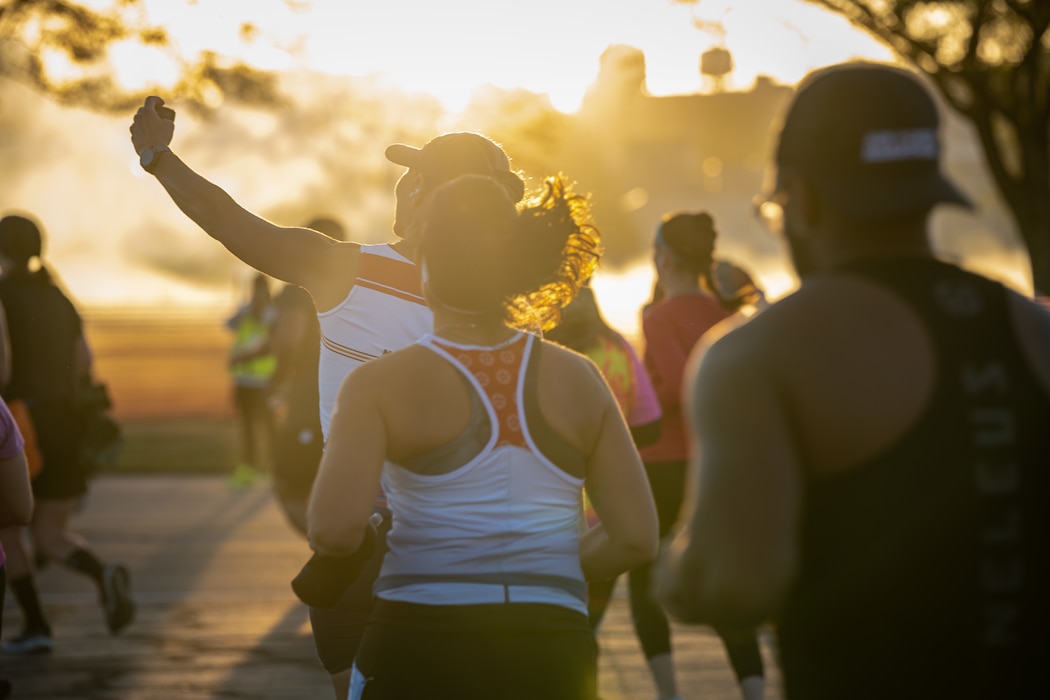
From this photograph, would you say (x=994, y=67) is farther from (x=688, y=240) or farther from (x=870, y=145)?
(x=870, y=145)

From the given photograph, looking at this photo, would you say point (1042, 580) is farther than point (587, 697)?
No

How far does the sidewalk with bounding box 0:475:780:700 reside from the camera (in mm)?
6645

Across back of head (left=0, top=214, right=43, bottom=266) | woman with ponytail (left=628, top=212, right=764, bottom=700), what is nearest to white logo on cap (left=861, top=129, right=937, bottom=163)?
woman with ponytail (left=628, top=212, right=764, bottom=700)

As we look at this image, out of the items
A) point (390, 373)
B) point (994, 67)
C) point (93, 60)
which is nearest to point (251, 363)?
point (93, 60)

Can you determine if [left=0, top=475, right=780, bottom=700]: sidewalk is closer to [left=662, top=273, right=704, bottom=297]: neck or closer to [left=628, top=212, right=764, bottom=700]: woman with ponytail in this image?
[left=628, top=212, right=764, bottom=700]: woman with ponytail

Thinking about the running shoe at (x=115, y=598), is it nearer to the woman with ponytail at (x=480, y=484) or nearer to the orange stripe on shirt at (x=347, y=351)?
the orange stripe on shirt at (x=347, y=351)

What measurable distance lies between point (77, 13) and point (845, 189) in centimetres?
1552

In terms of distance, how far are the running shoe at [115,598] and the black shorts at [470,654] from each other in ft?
16.4

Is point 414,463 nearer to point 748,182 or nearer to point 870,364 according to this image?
point 870,364

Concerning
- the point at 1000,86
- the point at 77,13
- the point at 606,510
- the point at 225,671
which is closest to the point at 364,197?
the point at 77,13

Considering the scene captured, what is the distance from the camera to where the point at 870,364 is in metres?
2.06

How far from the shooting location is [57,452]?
25.0 ft

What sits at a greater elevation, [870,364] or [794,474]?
[870,364]

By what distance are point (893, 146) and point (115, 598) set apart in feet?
20.2
